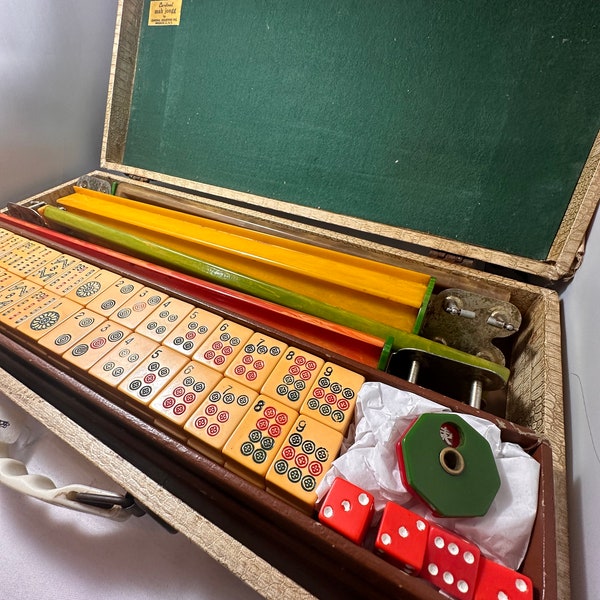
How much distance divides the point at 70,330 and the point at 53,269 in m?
0.23

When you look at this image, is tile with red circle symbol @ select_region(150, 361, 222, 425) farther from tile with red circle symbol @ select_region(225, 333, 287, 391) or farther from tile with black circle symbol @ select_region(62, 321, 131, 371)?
tile with black circle symbol @ select_region(62, 321, 131, 371)

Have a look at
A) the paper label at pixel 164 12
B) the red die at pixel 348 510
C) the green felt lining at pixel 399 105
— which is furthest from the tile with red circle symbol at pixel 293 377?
the paper label at pixel 164 12

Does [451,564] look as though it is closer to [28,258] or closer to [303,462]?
[303,462]

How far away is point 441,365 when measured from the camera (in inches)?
25.3

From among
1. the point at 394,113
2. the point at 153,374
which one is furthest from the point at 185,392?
the point at 394,113

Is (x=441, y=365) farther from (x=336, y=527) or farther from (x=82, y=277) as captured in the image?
(x=82, y=277)

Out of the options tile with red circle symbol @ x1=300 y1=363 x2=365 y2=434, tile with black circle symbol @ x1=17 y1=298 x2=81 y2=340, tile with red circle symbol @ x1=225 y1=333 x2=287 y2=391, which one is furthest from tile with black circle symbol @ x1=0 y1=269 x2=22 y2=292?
tile with red circle symbol @ x1=300 y1=363 x2=365 y2=434

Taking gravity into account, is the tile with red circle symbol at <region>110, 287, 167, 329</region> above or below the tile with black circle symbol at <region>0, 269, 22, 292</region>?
above

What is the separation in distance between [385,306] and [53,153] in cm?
126

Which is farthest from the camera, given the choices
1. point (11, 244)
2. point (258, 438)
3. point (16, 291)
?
point (11, 244)

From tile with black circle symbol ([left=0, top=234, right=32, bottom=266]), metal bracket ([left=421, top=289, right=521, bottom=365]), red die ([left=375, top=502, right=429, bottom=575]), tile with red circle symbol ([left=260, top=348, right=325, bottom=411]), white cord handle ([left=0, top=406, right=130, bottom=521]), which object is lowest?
white cord handle ([left=0, top=406, right=130, bottom=521])

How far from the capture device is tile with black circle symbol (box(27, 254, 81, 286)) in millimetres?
759

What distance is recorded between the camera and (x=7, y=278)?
2.50 ft

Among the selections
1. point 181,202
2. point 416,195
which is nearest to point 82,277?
point 181,202
